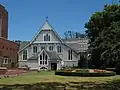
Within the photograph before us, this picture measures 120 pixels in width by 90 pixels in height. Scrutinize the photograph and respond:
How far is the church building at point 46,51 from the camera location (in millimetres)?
68312

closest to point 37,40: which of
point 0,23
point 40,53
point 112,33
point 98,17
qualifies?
point 40,53

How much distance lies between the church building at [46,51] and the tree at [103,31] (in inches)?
283

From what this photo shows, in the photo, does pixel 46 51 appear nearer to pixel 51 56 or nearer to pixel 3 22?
pixel 51 56

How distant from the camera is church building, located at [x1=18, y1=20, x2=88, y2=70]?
68.3m

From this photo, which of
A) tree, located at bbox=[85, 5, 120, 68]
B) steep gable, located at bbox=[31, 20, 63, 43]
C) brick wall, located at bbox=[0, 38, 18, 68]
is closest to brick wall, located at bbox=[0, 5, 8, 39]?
brick wall, located at bbox=[0, 38, 18, 68]

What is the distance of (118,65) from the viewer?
169ft

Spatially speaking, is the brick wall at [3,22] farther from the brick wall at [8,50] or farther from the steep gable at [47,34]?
the steep gable at [47,34]

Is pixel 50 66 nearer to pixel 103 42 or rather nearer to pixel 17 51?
pixel 17 51

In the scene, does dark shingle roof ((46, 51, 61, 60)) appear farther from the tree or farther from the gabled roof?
the tree

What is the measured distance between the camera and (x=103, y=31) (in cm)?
5631

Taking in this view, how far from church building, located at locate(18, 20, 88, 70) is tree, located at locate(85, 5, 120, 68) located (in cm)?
720

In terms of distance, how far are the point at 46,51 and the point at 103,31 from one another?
721 inches

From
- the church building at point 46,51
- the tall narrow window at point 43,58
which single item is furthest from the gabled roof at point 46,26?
the tall narrow window at point 43,58

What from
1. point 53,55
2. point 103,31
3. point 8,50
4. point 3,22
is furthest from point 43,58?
point 103,31
